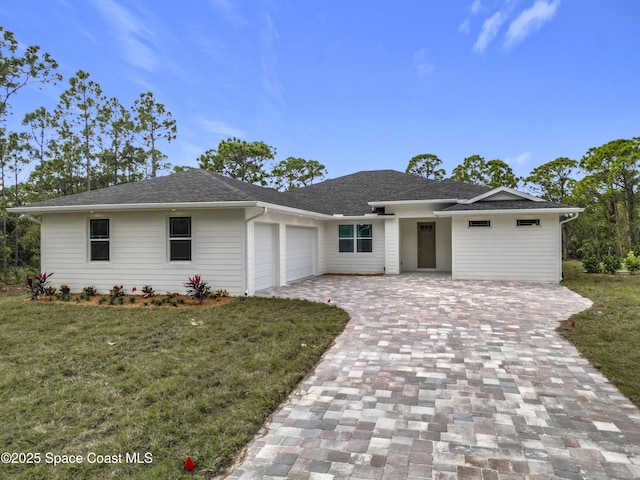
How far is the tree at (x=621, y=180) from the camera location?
1739cm

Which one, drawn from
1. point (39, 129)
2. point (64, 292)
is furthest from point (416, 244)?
point (39, 129)

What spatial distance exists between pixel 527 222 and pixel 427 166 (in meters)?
19.8

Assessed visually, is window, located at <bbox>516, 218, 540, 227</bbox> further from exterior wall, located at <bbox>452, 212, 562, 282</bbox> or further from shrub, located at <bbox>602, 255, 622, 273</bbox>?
shrub, located at <bbox>602, 255, 622, 273</bbox>

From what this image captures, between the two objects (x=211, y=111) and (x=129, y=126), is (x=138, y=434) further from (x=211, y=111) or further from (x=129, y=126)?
(x=129, y=126)

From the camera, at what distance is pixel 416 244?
16.0 meters

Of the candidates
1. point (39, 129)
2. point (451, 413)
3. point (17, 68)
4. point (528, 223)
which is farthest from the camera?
point (39, 129)

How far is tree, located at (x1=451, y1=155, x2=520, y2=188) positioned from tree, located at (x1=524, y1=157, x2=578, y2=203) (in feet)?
7.06

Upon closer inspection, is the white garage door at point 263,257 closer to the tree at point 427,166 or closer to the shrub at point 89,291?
the shrub at point 89,291

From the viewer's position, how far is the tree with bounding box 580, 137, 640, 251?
17.4m

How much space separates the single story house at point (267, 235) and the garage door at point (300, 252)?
0.13 ft

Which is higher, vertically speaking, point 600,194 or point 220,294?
point 600,194

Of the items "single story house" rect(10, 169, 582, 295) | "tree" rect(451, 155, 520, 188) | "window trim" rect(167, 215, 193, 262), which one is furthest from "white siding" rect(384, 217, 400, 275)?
"tree" rect(451, 155, 520, 188)

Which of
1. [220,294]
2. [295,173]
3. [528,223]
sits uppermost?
[295,173]

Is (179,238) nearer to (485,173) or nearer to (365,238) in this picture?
(365,238)
